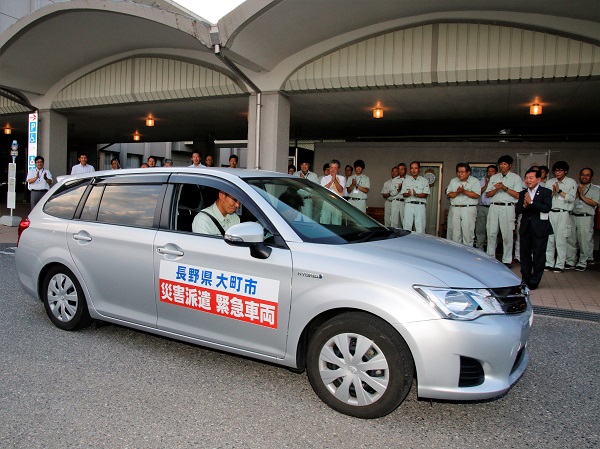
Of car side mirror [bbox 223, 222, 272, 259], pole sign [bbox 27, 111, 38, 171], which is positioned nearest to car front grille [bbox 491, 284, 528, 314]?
car side mirror [bbox 223, 222, 272, 259]

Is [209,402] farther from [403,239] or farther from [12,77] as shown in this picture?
[12,77]

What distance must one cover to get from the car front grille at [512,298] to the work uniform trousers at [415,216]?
658cm

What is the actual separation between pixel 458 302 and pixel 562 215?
7130mm

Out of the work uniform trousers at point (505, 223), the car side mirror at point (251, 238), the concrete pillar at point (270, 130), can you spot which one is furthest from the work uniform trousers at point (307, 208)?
the concrete pillar at point (270, 130)

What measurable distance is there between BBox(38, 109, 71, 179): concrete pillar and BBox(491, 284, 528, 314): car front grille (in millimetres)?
13680

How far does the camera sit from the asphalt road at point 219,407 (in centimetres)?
284

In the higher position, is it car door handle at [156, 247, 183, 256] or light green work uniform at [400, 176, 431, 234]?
light green work uniform at [400, 176, 431, 234]

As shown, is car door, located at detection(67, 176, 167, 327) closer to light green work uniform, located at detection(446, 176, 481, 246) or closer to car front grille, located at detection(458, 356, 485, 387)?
car front grille, located at detection(458, 356, 485, 387)

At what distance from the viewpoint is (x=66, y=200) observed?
4809 millimetres

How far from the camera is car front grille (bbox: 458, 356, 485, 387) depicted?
286 centimetres

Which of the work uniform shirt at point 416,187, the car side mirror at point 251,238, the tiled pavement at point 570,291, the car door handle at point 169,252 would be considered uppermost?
the work uniform shirt at point 416,187

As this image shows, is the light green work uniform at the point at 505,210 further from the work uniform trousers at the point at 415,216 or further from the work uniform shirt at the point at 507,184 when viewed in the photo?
the work uniform trousers at the point at 415,216

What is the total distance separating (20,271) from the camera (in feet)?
16.4

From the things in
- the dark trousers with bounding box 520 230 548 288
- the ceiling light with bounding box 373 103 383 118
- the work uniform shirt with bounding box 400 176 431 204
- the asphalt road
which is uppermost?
the ceiling light with bounding box 373 103 383 118
